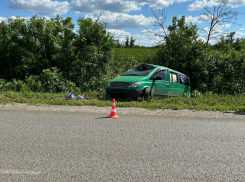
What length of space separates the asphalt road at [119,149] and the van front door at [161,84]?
14.1ft

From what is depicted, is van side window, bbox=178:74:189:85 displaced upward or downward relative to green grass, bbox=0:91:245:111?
upward

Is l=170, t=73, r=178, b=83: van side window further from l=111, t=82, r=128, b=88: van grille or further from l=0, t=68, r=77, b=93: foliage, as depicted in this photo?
l=0, t=68, r=77, b=93: foliage

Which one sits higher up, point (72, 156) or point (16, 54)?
point (16, 54)

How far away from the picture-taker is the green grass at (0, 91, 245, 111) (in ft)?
33.6

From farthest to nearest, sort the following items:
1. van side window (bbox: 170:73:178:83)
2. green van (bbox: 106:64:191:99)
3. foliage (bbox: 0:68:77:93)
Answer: foliage (bbox: 0:68:77:93) → van side window (bbox: 170:73:178:83) → green van (bbox: 106:64:191:99)

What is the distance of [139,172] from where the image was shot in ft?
13.6

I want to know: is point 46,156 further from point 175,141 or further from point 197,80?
point 197,80

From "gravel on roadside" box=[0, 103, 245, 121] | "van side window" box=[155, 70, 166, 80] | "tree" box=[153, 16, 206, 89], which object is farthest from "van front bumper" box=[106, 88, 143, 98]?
"tree" box=[153, 16, 206, 89]

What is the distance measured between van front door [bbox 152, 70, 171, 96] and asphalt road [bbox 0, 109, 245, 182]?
169 inches

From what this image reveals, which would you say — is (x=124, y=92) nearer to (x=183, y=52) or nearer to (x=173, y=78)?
(x=173, y=78)

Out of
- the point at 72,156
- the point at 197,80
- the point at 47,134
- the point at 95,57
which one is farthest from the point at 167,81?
the point at 72,156

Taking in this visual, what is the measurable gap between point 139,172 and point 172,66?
42.8 ft

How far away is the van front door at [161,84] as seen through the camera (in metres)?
12.2

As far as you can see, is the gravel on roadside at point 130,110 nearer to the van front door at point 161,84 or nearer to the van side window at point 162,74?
the van front door at point 161,84
